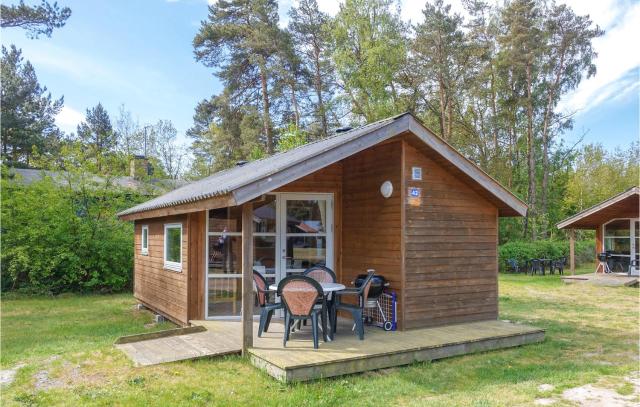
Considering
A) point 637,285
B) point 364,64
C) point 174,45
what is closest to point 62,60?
point 174,45

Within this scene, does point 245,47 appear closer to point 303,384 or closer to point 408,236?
point 408,236

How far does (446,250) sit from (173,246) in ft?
14.5

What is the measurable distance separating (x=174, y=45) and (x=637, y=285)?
802 inches

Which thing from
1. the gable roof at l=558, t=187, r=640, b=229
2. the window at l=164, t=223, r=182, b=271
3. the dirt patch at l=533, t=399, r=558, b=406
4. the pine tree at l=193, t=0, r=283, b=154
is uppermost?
the pine tree at l=193, t=0, r=283, b=154

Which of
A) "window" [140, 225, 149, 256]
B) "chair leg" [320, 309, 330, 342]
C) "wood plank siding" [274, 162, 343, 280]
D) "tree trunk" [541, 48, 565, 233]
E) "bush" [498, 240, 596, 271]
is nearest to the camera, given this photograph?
"chair leg" [320, 309, 330, 342]

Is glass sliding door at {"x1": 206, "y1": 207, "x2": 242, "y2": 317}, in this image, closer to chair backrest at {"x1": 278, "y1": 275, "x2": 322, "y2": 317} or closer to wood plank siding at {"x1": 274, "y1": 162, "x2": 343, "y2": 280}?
wood plank siding at {"x1": 274, "y1": 162, "x2": 343, "y2": 280}

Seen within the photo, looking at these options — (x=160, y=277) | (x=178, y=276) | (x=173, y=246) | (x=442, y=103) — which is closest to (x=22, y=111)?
(x=160, y=277)

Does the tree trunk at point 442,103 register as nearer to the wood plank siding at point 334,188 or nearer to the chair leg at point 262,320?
the wood plank siding at point 334,188

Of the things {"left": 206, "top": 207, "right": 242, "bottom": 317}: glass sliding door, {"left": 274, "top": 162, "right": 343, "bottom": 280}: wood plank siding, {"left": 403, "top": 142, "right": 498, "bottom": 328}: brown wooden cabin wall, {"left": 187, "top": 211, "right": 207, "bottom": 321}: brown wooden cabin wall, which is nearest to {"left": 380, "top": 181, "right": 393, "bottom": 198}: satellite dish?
{"left": 403, "top": 142, "right": 498, "bottom": 328}: brown wooden cabin wall

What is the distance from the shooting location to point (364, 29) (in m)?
21.5

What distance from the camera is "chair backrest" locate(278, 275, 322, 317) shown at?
5.23 metres

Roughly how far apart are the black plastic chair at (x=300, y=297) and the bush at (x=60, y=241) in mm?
8974

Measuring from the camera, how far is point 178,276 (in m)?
7.47

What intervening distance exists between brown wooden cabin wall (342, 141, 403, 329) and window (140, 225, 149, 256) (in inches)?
178
